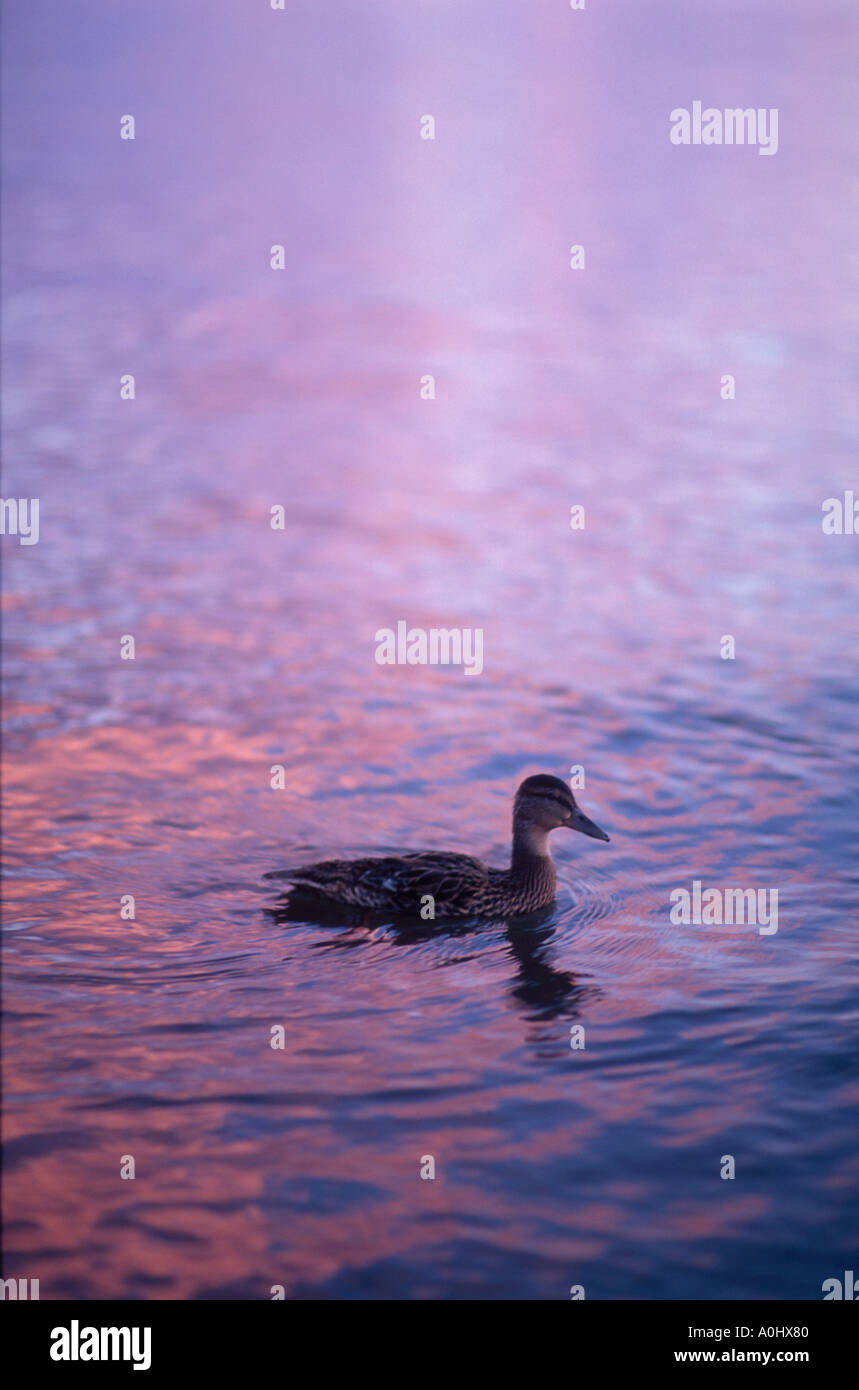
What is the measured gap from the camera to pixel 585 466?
21.2 metres

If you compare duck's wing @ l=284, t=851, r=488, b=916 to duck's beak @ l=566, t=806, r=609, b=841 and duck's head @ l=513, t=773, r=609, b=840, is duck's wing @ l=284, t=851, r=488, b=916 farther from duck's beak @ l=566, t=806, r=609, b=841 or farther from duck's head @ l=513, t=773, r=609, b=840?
duck's beak @ l=566, t=806, r=609, b=841

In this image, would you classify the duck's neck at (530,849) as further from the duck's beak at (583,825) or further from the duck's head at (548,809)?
the duck's beak at (583,825)

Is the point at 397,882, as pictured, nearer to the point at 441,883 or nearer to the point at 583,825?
the point at 441,883

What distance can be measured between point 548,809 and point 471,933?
0.99 metres

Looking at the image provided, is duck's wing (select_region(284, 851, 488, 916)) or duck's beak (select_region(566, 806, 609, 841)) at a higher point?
duck's beak (select_region(566, 806, 609, 841))

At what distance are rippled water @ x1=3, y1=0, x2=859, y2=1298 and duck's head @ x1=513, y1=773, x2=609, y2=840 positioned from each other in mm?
529

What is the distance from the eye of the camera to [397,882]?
35.2 feet

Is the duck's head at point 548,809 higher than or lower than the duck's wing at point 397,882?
higher

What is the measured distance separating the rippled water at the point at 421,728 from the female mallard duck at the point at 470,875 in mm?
189

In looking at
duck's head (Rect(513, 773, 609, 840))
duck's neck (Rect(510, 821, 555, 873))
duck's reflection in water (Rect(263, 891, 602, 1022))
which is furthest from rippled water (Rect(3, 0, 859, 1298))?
duck's head (Rect(513, 773, 609, 840))

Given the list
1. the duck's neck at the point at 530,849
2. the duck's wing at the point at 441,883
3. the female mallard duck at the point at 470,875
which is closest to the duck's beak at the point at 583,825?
the female mallard duck at the point at 470,875

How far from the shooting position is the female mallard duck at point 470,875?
1073 centimetres

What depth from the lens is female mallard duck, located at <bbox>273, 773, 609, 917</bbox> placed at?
10.7m

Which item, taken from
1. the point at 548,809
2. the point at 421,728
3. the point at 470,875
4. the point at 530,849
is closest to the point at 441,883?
the point at 470,875
